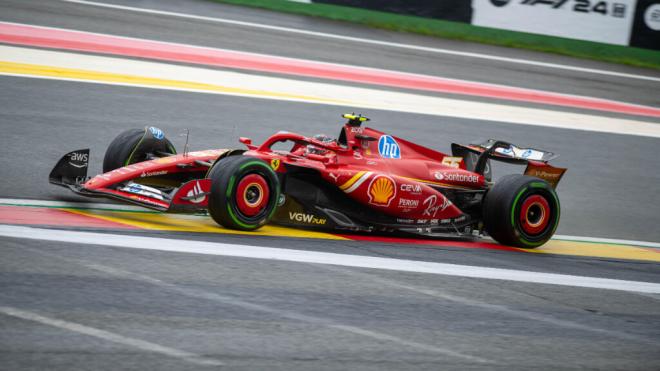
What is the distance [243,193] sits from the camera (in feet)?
24.5

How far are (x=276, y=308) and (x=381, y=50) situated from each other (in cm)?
1514

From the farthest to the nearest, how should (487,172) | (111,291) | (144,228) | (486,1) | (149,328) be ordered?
(486,1)
(487,172)
(144,228)
(111,291)
(149,328)

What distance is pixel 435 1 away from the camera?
2323 centimetres

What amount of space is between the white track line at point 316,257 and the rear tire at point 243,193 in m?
0.40

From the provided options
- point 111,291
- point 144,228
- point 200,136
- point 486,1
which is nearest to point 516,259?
point 144,228

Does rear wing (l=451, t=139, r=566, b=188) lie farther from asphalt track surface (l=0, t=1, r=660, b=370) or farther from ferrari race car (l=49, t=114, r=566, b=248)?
asphalt track surface (l=0, t=1, r=660, b=370)

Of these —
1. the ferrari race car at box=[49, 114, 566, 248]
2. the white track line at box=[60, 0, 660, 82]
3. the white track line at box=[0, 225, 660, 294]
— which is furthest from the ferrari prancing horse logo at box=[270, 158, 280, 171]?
the white track line at box=[60, 0, 660, 82]

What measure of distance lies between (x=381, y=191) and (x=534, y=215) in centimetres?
155

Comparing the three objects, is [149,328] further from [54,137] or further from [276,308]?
[54,137]

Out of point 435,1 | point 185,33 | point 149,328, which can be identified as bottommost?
point 149,328

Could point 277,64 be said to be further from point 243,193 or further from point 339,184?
point 243,193

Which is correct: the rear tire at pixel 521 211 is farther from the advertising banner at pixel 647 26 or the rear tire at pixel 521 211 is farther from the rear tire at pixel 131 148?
the advertising banner at pixel 647 26

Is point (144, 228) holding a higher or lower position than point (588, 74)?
lower

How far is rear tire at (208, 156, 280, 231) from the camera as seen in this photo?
736 cm
